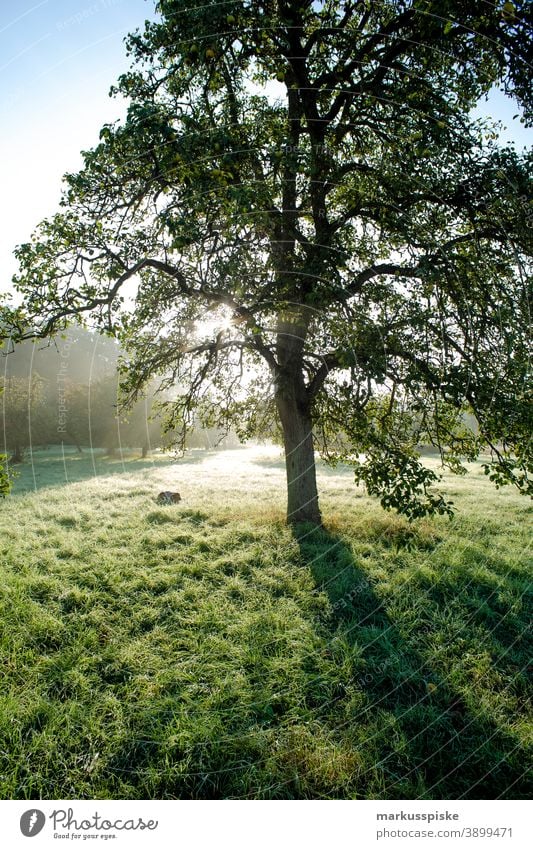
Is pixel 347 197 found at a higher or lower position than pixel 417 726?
higher

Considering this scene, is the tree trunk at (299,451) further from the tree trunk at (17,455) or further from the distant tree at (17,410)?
the tree trunk at (17,455)

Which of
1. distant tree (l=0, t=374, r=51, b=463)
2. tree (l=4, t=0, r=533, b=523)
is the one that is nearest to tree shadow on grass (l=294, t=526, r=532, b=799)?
tree (l=4, t=0, r=533, b=523)

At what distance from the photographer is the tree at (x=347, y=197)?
22.2 feet

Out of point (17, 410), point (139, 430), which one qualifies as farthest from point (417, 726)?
point (139, 430)

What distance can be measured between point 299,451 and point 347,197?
7057 mm

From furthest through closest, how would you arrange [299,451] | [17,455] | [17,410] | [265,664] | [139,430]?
[139,430] → [17,455] → [17,410] → [299,451] → [265,664]

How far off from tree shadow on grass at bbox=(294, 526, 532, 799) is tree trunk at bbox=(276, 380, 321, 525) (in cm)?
536

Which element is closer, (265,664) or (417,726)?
(417,726)

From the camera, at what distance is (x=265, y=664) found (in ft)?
19.6

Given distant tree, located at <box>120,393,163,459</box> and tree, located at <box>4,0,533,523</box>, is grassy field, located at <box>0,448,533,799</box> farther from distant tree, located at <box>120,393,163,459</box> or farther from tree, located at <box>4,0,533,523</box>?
distant tree, located at <box>120,393,163,459</box>
